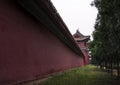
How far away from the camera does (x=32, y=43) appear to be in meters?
6.62

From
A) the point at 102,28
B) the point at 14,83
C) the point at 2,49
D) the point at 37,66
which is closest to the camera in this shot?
the point at 2,49

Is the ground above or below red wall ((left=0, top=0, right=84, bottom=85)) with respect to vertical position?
below

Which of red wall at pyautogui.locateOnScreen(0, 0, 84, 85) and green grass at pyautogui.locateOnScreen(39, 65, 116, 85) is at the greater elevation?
red wall at pyautogui.locateOnScreen(0, 0, 84, 85)

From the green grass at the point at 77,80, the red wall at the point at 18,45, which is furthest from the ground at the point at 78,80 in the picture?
the red wall at the point at 18,45

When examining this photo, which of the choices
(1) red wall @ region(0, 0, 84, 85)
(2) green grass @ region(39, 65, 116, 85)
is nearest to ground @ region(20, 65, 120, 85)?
(2) green grass @ region(39, 65, 116, 85)

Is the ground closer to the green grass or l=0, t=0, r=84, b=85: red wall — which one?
the green grass

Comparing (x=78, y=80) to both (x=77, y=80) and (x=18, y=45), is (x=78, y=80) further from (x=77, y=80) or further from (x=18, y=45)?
(x=18, y=45)

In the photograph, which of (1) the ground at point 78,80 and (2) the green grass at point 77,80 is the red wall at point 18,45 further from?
(2) the green grass at point 77,80

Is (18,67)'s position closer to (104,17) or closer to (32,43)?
(32,43)

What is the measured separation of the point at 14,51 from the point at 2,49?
67 centimetres

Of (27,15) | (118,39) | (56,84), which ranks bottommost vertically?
(56,84)

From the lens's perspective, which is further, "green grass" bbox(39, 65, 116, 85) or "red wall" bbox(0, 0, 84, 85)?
"green grass" bbox(39, 65, 116, 85)

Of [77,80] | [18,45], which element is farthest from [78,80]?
[18,45]

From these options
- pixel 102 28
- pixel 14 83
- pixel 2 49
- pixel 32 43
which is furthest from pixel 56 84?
pixel 2 49
